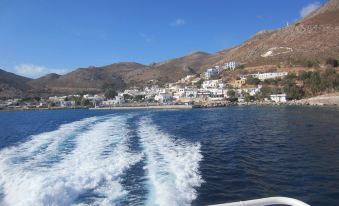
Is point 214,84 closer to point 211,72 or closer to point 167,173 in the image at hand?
point 211,72

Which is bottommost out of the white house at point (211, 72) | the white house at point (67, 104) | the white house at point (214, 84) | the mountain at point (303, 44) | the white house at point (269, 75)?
the white house at point (67, 104)

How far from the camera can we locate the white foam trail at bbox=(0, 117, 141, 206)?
9.73 m

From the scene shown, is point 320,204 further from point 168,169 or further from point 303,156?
point 303,156

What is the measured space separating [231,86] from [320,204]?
102 m

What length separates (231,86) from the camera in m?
110

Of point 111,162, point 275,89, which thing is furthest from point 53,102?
point 111,162

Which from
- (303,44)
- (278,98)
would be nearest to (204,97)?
(278,98)

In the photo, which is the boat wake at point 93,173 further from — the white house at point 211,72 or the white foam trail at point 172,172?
the white house at point 211,72

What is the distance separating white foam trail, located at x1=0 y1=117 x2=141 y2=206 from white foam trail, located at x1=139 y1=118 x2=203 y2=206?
1.01 m

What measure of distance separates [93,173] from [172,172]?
276 centimetres

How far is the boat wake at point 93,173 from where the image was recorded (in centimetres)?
983

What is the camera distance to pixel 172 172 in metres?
12.6

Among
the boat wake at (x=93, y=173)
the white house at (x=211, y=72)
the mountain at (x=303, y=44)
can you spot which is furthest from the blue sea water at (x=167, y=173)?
the white house at (x=211, y=72)

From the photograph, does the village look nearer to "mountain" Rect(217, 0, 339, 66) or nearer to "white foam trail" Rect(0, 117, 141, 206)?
"mountain" Rect(217, 0, 339, 66)
